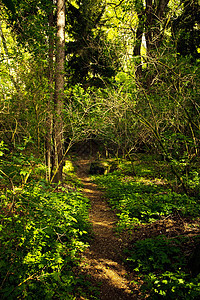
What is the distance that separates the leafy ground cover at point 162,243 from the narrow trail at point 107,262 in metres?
0.20

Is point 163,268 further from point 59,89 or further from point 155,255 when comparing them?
point 59,89

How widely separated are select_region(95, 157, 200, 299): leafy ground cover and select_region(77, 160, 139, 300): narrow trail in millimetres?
205

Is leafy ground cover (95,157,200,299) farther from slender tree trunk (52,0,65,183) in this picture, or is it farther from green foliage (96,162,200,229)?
slender tree trunk (52,0,65,183)

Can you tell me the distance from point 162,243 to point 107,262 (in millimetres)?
1133

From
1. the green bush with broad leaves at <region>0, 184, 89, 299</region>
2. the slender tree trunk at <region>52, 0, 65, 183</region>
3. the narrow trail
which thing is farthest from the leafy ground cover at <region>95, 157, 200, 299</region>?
the slender tree trunk at <region>52, 0, 65, 183</region>

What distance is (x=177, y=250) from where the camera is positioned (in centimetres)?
343

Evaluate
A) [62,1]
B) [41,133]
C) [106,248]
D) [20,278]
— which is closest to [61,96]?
[41,133]

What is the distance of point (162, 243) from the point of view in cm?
375

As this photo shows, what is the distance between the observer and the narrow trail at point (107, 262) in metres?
3.11

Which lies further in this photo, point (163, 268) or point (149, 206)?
point (149, 206)

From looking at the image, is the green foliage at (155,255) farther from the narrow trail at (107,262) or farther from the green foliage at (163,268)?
the narrow trail at (107,262)

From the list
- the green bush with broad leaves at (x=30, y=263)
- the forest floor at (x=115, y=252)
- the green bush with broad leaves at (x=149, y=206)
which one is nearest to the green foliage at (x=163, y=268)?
the forest floor at (x=115, y=252)

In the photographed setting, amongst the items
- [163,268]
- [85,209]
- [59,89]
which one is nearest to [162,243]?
[163,268]

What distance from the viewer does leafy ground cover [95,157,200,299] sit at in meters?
2.75
